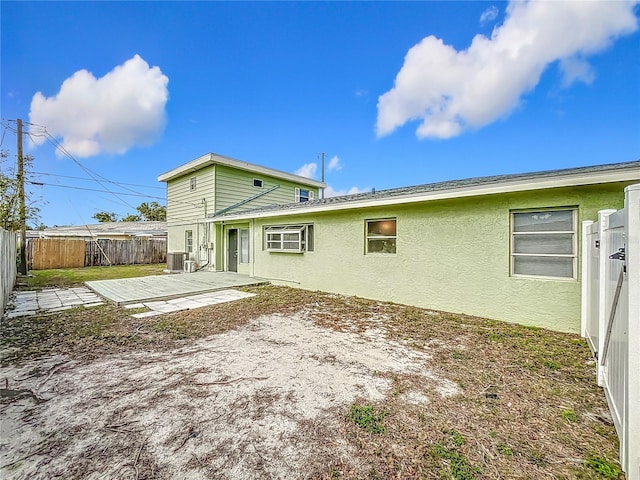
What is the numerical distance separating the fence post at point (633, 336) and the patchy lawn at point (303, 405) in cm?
26

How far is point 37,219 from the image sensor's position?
1060 centimetres

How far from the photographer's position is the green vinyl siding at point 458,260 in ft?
14.9

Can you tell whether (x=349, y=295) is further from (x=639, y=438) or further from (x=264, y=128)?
(x=264, y=128)

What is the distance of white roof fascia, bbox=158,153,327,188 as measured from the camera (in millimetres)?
11614

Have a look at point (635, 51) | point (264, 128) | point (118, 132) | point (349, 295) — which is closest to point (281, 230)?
point (349, 295)

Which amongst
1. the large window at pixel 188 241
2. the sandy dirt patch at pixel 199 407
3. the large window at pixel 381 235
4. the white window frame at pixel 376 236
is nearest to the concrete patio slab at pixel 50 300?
the sandy dirt patch at pixel 199 407

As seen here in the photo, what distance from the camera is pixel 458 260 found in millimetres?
5641

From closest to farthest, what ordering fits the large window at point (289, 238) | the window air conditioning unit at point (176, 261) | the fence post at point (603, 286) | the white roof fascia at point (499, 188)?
1. the fence post at point (603, 286)
2. the white roof fascia at point (499, 188)
3. the large window at point (289, 238)
4. the window air conditioning unit at point (176, 261)

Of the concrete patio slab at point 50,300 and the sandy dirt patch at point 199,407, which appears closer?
the sandy dirt patch at point 199,407

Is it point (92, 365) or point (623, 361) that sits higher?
point (623, 361)

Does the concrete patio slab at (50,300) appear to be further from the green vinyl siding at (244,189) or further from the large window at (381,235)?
the large window at (381,235)

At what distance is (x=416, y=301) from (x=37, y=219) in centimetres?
1400

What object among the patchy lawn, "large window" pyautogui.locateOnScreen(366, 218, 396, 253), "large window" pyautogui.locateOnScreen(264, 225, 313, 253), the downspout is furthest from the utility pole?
"large window" pyautogui.locateOnScreen(366, 218, 396, 253)

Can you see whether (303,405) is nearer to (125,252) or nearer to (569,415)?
(569,415)
